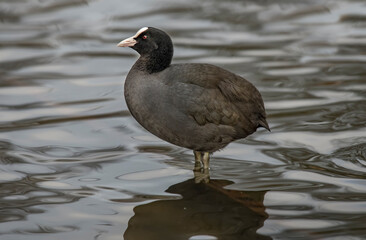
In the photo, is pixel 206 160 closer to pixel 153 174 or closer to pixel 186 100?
pixel 153 174

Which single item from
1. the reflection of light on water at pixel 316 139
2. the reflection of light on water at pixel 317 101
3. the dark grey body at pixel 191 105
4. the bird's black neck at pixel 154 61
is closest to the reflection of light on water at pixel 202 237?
the dark grey body at pixel 191 105

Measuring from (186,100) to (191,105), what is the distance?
0.06 meters

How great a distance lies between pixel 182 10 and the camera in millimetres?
12297

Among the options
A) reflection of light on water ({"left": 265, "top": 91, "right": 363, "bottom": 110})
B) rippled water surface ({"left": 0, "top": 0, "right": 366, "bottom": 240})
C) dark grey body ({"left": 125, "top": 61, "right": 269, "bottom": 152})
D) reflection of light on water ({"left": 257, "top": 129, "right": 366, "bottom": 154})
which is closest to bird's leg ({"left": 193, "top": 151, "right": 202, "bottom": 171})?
rippled water surface ({"left": 0, "top": 0, "right": 366, "bottom": 240})

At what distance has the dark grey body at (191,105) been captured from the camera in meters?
6.02

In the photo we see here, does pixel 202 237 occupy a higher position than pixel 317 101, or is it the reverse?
pixel 317 101

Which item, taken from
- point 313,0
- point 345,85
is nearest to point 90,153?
point 345,85

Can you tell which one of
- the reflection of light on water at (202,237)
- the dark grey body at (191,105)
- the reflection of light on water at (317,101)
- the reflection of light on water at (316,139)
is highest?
the dark grey body at (191,105)

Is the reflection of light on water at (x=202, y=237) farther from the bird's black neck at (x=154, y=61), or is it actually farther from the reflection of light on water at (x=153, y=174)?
the bird's black neck at (x=154, y=61)

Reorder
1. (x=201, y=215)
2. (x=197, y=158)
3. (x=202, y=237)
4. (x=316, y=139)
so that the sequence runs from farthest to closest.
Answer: (x=316, y=139), (x=197, y=158), (x=201, y=215), (x=202, y=237)

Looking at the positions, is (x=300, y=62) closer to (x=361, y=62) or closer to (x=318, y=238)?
(x=361, y=62)

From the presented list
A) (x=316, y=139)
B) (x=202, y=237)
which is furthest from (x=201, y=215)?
(x=316, y=139)

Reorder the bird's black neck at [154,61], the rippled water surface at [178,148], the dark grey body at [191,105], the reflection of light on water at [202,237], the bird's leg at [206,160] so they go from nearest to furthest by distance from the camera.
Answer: the reflection of light on water at [202,237] → the rippled water surface at [178,148] → the dark grey body at [191,105] → the bird's black neck at [154,61] → the bird's leg at [206,160]

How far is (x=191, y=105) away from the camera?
6051mm
